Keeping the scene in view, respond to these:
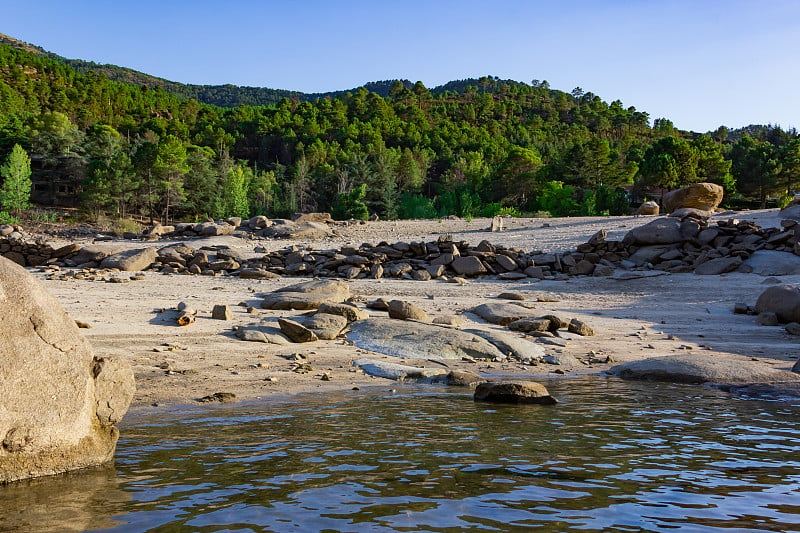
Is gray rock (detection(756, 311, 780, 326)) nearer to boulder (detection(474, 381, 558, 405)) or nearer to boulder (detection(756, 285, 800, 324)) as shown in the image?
boulder (detection(756, 285, 800, 324))

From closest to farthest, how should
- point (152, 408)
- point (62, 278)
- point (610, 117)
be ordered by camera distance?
point (152, 408) → point (62, 278) → point (610, 117)

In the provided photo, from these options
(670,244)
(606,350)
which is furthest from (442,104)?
(606,350)

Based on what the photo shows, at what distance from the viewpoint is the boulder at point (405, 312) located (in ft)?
31.4

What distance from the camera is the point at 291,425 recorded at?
4.95 metres

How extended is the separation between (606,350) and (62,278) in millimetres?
9947

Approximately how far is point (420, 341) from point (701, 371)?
3.23 metres

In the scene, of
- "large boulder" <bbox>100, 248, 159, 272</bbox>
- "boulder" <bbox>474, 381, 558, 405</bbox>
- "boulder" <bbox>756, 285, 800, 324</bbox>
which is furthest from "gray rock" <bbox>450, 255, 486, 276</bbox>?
"boulder" <bbox>474, 381, 558, 405</bbox>

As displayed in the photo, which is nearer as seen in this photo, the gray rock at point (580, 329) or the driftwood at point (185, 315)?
the driftwood at point (185, 315)

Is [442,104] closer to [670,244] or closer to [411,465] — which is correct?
[670,244]

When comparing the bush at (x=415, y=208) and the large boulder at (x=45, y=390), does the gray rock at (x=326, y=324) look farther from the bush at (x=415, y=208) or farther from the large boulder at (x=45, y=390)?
the bush at (x=415, y=208)

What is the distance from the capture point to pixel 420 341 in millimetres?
8273

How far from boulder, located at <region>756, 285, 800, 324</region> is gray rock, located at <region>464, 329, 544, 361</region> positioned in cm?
467

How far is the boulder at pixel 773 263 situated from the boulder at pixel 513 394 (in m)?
10.1

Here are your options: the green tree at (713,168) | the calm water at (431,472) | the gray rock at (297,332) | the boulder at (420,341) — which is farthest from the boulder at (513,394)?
the green tree at (713,168)
